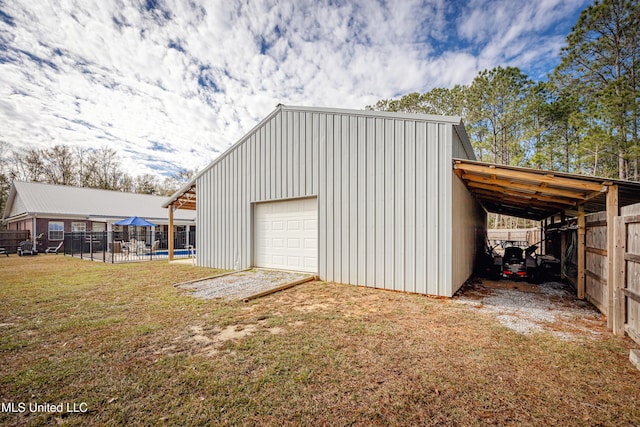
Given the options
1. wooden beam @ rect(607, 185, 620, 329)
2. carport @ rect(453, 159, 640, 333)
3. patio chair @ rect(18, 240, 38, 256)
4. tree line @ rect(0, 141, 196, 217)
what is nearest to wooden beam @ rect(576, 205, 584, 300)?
carport @ rect(453, 159, 640, 333)

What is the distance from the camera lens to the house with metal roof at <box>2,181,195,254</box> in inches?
675

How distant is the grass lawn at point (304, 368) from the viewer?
6.81ft

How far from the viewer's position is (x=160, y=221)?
70.1 ft

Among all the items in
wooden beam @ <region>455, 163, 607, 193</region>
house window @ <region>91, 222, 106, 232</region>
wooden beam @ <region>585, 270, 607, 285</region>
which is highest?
wooden beam @ <region>455, 163, 607, 193</region>

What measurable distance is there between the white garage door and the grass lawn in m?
2.86

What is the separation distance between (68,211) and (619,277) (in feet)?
84.0

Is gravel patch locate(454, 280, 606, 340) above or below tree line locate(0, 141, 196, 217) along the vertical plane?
below

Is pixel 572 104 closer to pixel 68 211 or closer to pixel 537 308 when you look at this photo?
pixel 537 308

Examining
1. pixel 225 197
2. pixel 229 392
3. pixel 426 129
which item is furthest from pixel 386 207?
pixel 225 197

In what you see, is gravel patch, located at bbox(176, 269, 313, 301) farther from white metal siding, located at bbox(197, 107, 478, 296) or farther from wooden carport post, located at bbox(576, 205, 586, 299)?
wooden carport post, located at bbox(576, 205, 586, 299)

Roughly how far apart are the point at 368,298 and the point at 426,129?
3.79m

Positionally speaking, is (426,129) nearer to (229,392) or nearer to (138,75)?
(229,392)

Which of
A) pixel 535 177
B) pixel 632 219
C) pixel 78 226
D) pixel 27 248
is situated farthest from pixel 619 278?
pixel 78 226

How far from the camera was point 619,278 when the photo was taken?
142 inches
